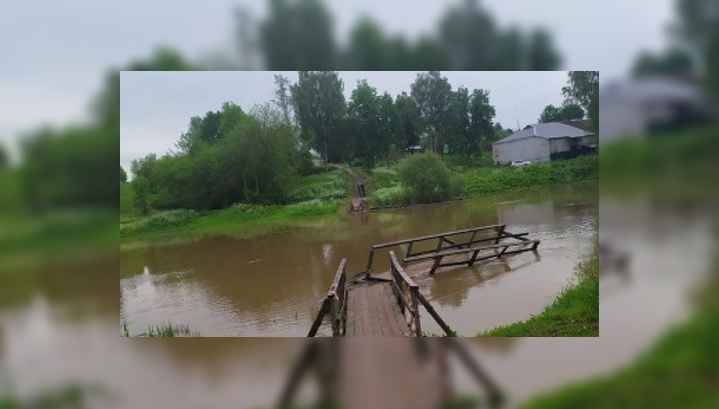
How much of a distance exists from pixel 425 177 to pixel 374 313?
145cm

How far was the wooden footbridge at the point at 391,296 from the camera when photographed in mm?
3455

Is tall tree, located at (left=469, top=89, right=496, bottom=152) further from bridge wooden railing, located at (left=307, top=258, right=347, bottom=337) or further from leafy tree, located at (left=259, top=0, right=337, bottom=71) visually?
bridge wooden railing, located at (left=307, top=258, right=347, bottom=337)

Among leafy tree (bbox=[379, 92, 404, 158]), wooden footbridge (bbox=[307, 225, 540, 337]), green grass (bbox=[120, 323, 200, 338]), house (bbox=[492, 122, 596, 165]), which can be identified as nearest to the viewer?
wooden footbridge (bbox=[307, 225, 540, 337])

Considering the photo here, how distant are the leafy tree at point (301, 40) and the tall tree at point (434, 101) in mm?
788

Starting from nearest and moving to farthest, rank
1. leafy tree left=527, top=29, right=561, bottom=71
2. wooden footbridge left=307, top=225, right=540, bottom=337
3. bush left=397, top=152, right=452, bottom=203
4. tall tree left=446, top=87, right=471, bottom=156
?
leafy tree left=527, top=29, right=561, bottom=71 → wooden footbridge left=307, top=225, right=540, bottom=337 → tall tree left=446, top=87, right=471, bottom=156 → bush left=397, top=152, right=452, bottom=203

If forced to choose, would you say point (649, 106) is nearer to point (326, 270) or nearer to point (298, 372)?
point (298, 372)

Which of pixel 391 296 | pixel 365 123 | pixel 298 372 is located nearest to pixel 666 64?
pixel 365 123

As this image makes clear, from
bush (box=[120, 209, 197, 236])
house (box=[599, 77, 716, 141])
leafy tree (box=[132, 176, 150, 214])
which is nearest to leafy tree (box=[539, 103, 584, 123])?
house (box=[599, 77, 716, 141])

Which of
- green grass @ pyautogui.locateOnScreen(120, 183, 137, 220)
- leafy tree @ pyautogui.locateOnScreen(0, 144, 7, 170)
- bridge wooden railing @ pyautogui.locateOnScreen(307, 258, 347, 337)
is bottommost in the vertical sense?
bridge wooden railing @ pyautogui.locateOnScreen(307, 258, 347, 337)

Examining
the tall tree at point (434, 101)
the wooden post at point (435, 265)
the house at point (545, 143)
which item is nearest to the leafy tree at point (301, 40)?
the tall tree at point (434, 101)

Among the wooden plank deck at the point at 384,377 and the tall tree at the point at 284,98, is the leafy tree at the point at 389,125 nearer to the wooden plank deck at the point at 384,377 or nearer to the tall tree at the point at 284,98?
the tall tree at the point at 284,98

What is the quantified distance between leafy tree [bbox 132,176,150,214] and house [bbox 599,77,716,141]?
353 centimetres

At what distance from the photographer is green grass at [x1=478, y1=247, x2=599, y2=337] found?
358 cm

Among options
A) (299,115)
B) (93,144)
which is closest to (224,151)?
(299,115)
